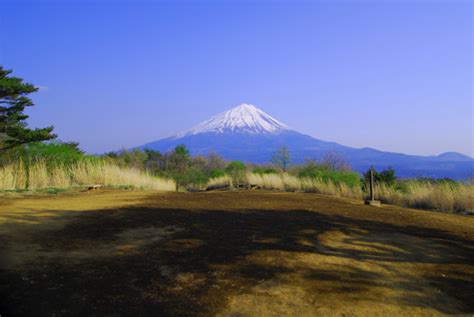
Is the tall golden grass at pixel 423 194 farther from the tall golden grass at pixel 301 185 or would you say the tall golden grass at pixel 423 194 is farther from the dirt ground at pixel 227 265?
the dirt ground at pixel 227 265

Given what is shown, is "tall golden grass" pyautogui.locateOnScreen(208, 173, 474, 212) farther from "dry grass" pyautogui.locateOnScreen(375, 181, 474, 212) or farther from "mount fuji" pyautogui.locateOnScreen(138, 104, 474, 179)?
"mount fuji" pyautogui.locateOnScreen(138, 104, 474, 179)

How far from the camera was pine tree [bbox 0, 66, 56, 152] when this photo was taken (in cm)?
1361

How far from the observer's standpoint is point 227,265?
3883mm

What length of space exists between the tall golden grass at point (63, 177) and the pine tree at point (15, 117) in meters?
1.26

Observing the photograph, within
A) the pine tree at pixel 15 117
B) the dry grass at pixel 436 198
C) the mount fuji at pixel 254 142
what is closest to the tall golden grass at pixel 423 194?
the dry grass at pixel 436 198

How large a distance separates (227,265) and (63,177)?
9.69 metres

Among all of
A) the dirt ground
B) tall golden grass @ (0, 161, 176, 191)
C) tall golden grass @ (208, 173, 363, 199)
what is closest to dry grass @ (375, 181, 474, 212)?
tall golden grass @ (208, 173, 363, 199)

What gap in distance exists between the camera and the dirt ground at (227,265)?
300 centimetres

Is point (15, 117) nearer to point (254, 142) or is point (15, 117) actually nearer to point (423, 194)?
point (423, 194)

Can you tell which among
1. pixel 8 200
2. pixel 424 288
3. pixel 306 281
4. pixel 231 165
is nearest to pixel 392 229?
pixel 424 288

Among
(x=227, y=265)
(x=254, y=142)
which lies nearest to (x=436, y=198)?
(x=227, y=265)

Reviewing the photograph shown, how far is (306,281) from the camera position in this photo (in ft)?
11.6

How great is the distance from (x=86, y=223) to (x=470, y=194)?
28.8 feet

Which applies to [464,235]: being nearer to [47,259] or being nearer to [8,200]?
[47,259]
